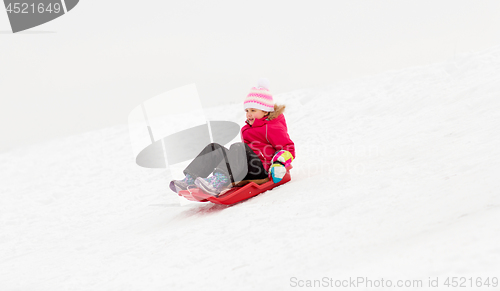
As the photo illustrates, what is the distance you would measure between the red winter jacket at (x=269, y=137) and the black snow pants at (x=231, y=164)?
0.54 ft

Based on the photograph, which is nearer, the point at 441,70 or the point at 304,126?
the point at 304,126

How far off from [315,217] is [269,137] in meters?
1.38

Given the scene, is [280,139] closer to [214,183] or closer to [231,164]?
[231,164]

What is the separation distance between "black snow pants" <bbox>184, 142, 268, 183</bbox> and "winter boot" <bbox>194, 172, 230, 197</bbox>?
0.14 ft

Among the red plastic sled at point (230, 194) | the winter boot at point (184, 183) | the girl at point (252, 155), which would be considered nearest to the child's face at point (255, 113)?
the girl at point (252, 155)

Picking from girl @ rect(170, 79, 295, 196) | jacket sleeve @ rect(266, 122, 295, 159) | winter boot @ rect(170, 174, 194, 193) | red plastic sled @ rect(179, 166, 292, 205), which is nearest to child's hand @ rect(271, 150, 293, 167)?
girl @ rect(170, 79, 295, 196)

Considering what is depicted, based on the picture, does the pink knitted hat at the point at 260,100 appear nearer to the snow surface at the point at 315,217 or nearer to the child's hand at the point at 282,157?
the child's hand at the point at 282,157

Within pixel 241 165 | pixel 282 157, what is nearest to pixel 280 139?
pixel 282 157

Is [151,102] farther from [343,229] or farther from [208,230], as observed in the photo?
[343,229]

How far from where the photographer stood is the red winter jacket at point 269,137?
132 inches

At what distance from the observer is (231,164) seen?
10.1 ft

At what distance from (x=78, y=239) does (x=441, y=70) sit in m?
6.37

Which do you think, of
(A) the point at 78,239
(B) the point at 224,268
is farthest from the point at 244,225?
(A) the point at 78,239

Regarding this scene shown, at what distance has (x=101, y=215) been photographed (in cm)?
413
